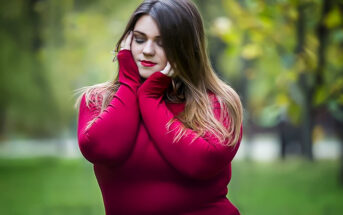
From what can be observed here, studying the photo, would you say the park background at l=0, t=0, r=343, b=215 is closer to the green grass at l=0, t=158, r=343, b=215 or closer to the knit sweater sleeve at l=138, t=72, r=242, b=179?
the green grass at l=0, t=158, r=343, b=215

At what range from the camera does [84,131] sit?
81.2 inches

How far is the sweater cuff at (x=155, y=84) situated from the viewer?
2.16 m

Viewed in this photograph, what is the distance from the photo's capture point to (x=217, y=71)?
31.8 ft

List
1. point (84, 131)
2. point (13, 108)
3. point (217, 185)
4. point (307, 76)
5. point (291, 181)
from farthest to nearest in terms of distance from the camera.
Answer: point (13, 108)
point (291, 181)
point (307, 76)
point (217, 185)
point (84, 131)

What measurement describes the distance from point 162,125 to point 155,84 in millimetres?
190

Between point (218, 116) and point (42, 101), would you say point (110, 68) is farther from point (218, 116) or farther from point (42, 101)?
point (218, 116)

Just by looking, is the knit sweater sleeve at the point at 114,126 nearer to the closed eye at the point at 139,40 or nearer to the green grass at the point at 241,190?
the closed eye at the point at 139,40

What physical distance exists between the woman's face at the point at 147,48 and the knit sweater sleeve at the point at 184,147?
13 centimetres

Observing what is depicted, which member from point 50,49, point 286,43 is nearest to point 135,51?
point 286,43

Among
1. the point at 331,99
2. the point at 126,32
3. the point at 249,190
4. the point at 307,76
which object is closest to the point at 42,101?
the point at 249,190

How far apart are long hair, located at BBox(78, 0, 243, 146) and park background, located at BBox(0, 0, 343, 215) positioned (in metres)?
2.50

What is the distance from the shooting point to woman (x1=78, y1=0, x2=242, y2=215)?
2.05m

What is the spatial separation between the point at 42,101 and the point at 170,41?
8.34m

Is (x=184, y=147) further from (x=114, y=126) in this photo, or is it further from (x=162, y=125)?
(x=114, y=126)
